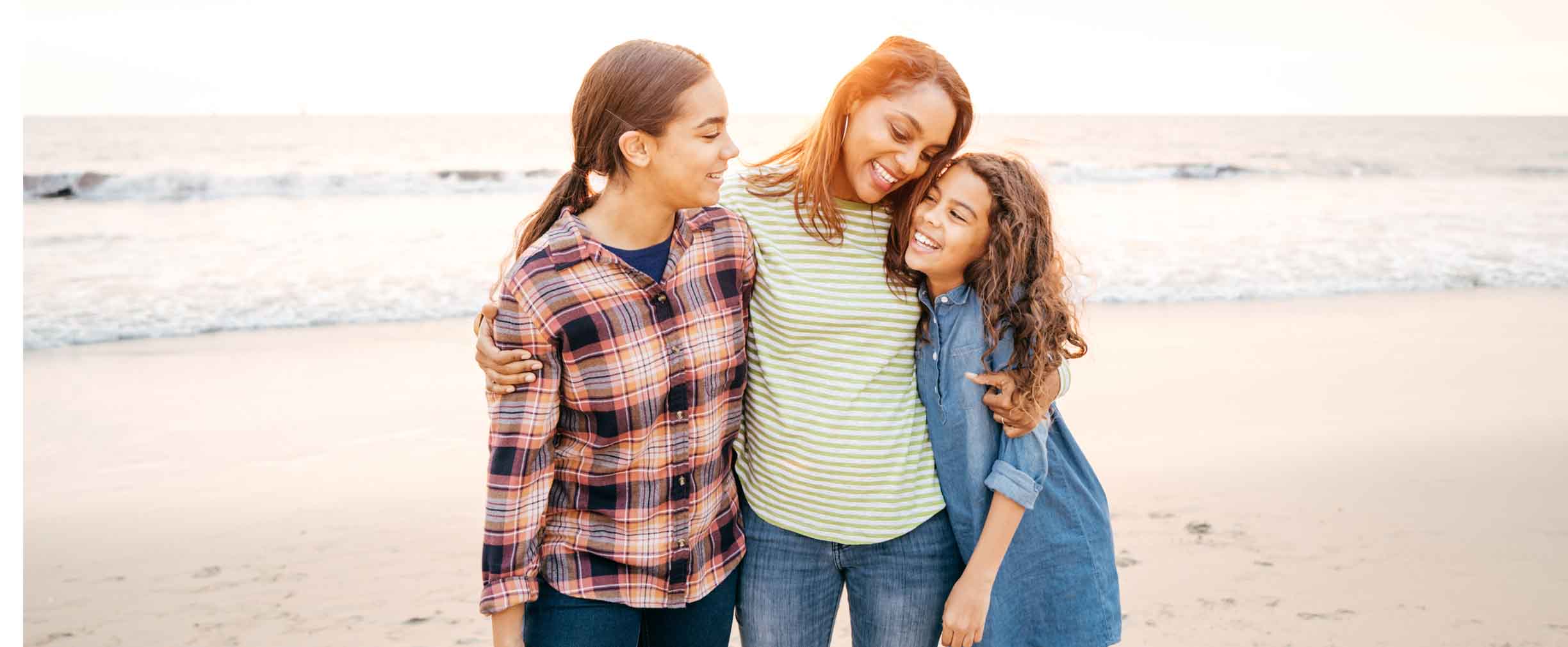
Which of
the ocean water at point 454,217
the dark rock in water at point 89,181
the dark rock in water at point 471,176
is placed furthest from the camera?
the dark rock in water at point 471,176

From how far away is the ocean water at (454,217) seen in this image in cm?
891

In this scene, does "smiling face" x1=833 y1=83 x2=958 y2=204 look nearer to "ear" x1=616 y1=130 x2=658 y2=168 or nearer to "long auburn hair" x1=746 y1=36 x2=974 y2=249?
"long auburn hair" x1=746 y1=36 x2=974 y2=249

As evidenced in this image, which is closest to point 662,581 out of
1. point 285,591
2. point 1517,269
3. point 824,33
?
point 285,591

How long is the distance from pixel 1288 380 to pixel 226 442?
21.1 ft

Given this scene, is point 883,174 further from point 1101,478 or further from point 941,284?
point 1101,478

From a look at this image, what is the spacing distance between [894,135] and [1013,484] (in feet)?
2.40

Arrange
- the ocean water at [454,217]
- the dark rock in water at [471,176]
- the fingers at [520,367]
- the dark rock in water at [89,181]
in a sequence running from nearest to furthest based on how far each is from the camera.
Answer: the fingers at [520,367], the ocean water at [454,217], the dark rock in water at [89,181], the dark rock in water at [471,176]

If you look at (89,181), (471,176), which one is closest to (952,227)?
(471,176)

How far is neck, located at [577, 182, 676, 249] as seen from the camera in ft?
6.09

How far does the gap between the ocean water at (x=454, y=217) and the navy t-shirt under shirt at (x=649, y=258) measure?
28.3 inches

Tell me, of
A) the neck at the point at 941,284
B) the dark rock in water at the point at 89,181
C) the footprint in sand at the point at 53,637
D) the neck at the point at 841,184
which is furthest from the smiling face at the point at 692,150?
the dark rock in water at the point at 89,181

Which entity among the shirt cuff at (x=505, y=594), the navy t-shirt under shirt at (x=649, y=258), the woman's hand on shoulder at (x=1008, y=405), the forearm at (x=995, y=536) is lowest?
the shirt cuff at (x=505, y=594)

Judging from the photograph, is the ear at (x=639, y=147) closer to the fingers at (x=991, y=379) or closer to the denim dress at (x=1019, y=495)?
the denim dress at (x=1019, y=495)

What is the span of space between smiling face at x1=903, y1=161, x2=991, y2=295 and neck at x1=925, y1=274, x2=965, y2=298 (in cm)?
2
